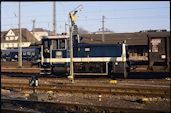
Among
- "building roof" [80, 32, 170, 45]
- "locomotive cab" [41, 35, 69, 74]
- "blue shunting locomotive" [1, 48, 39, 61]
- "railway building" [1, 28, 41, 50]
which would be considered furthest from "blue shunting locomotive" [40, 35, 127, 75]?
"railway building" [1, 28, 41, 50]

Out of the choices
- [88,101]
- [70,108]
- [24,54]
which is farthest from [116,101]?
[24,54]

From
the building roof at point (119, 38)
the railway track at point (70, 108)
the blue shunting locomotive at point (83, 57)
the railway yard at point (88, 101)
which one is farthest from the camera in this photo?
the building roof at point (119, 38)

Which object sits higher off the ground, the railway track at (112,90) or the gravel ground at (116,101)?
the railway track at (112,90)

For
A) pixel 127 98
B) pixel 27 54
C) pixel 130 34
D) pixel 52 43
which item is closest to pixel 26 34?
pixel 27 54

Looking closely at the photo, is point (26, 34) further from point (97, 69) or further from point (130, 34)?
point (97, 69)

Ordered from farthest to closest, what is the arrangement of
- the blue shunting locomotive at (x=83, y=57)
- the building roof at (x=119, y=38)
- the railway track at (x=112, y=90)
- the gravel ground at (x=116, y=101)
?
the building roof at (x=119, y=38), the blue shunting locomotive at (x=83, y=57), the railway track at (x=112, y=90), the gravel ground at (x=116, y=101)

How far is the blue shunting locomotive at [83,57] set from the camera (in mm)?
17156

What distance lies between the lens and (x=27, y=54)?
45188mm

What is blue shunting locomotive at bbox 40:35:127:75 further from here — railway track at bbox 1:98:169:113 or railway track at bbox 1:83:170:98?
railway track at bbox 1:98:169:113

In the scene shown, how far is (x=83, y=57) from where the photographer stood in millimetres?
17578

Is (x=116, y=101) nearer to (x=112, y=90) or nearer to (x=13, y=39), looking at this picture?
(x=112, y=90)

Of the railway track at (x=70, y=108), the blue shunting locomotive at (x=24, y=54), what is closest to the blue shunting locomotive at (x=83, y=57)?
the railway track at (x=70, y=108)

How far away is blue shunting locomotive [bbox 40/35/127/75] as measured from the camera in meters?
17.2

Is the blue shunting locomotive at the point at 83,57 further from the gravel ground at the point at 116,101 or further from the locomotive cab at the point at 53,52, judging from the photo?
the gravel ground at the point at 116,101
